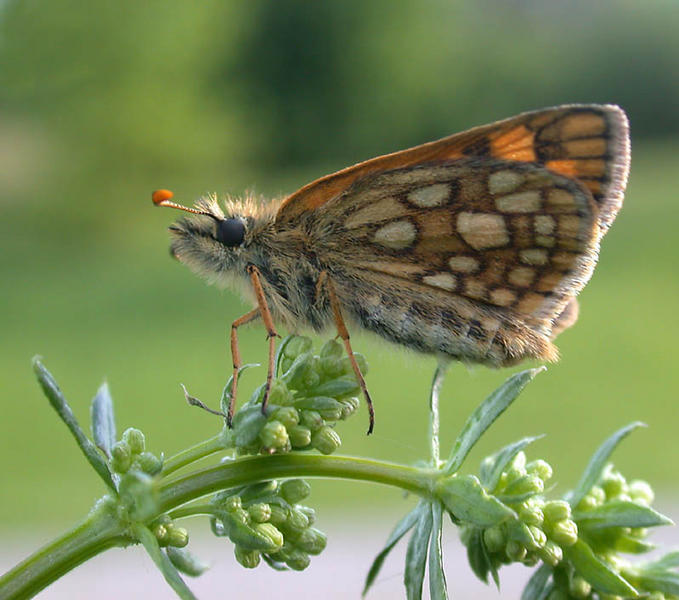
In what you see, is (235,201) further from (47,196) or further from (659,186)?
(659,186)

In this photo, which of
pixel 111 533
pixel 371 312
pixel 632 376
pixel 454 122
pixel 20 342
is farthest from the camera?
pixel 454 122

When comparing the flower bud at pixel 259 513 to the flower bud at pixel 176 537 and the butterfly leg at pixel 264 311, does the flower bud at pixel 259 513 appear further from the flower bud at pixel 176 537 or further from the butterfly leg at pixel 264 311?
the butterfly leg at pixel 264 311

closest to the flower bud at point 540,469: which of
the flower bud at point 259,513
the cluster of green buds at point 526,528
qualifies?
the cluster of green buds at point 526,528

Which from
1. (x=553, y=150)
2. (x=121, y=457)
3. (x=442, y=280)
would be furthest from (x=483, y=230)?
(x=121, y=457)

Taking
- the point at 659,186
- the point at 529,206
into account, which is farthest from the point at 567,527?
the point at 659,186

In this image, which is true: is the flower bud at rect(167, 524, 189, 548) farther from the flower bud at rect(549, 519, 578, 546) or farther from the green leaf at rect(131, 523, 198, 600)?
the flower bud at rect(549, 519, 578, 546)

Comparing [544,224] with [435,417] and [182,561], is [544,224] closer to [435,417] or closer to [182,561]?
[435,417]

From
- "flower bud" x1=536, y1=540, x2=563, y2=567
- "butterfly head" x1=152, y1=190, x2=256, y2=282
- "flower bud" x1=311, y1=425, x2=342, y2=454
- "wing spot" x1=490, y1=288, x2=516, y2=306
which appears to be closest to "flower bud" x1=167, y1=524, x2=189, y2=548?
"flower bud" x1=311, y1=425, x2=342, y2=454
